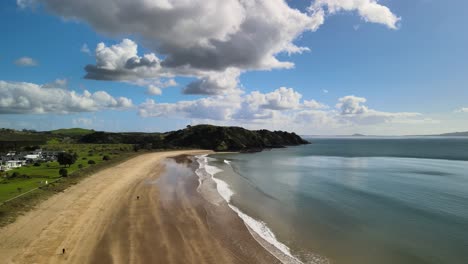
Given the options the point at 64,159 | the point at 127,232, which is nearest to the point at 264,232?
the point at 127,232

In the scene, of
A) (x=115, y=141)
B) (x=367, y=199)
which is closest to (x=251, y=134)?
(x=115, y=141)

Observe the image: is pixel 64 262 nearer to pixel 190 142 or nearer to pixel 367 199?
pixel 367 199

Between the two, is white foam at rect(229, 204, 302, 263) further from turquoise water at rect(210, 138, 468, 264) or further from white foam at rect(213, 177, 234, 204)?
white foam at rect(213, 177, 234, 204)

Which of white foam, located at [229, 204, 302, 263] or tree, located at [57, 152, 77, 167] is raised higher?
tree, located at [57, 152, 77, 167]

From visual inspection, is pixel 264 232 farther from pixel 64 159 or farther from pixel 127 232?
pixel 64 159

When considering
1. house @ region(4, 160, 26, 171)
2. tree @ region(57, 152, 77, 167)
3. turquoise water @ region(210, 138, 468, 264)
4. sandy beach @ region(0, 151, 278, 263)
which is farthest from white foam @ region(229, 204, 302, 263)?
house @ region(4, 160, 26, 171)

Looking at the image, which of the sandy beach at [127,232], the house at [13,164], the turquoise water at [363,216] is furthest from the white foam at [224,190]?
the house at [13,164]

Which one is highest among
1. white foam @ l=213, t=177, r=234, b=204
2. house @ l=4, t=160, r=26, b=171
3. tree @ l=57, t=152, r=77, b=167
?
tree @ l=57, t=152, r=77, b=167

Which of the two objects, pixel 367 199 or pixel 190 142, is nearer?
pixel 367 199
